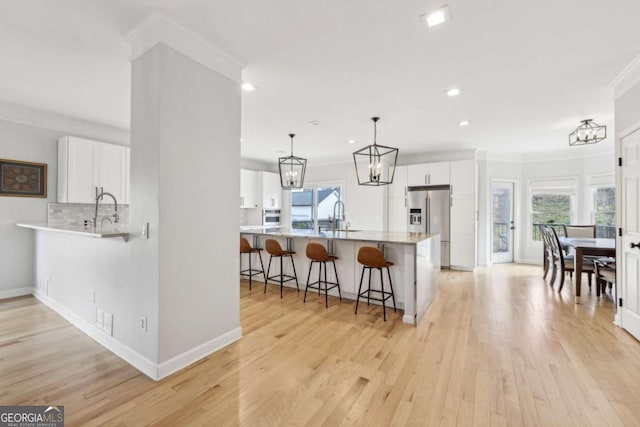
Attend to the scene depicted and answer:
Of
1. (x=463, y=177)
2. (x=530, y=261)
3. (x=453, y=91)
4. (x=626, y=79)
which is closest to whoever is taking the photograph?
(x=626, y=79)

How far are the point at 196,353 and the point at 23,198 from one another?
3.87 meters

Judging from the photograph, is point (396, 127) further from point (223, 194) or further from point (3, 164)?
point (3, 164)

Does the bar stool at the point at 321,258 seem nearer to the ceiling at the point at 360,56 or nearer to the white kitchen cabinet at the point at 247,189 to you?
the ceiling at the point at 360,56

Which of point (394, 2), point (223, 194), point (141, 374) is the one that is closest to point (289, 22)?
point (394, 2)

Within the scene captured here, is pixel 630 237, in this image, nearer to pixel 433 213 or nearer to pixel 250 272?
pixel 433 213

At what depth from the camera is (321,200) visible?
7.88 m

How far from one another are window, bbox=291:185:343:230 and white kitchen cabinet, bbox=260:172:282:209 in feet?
1.39

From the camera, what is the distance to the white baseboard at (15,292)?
4004 millimetres

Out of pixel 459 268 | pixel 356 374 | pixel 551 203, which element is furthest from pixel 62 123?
pixel 551 203

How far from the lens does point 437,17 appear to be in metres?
2.08

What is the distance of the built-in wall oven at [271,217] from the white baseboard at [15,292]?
14.7ft

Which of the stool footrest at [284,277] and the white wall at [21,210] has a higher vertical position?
the white wall at [21,210]

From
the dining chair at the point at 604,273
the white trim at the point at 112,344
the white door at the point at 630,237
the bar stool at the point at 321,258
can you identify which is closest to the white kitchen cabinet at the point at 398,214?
the bar stool at the point at 321,258

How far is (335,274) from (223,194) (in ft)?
6.91
